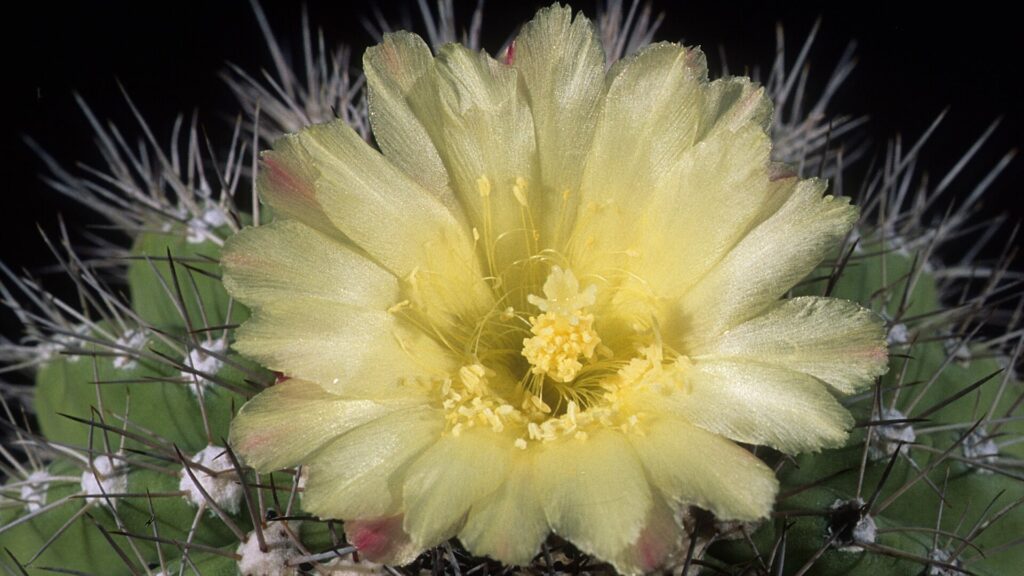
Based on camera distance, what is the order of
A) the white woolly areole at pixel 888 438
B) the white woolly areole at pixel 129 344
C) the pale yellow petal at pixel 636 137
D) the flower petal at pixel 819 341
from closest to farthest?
the flower petal at pixel 819 341 < the pale yellow petal at pixel 636 137 < the white woolly areole at pixel 888 438 < the white woolly areole at pixel 129 344

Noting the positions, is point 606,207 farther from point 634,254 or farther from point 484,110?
point 484,110

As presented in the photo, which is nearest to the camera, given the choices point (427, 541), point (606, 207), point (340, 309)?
point (427, 541)

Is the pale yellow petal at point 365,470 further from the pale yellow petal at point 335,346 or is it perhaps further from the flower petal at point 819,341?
the flower petal at point 819,341

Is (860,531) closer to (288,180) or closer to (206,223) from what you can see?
(288,180)

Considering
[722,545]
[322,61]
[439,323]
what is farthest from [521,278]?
[322,61]

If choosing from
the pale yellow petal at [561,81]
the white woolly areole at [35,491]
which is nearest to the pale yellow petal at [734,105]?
the pale yellow petal at [561,81]

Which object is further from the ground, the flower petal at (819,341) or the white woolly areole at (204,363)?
the flower petal at (819,341)

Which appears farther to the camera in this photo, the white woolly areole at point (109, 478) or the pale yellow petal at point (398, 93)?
the white woolly areole at point (109, 478)
